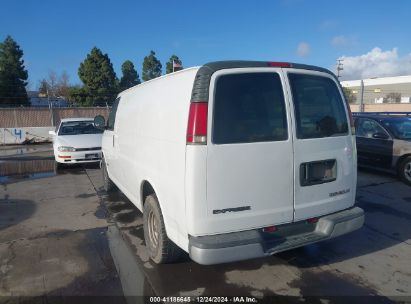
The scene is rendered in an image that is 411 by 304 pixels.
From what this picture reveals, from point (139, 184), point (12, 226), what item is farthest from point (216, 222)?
point (12, 226)

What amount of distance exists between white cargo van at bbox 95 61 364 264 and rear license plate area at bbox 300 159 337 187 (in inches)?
0.4

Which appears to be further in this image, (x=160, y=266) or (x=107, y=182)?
(x=107, y=182)

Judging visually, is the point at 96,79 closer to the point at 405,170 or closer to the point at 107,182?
the point at 107,182

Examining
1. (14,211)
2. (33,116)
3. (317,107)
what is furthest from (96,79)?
(317,107)

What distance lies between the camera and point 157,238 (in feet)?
12.8

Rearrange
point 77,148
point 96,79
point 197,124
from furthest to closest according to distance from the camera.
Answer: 1. point 96,79
2. point 77,148
3. point 197,124

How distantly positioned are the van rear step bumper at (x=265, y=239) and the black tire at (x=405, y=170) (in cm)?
456

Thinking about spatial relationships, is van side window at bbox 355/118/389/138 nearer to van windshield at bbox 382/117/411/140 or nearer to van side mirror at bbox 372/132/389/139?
van side mirror at bbox 372/132/389/139

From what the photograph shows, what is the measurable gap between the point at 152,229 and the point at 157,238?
0.66ft

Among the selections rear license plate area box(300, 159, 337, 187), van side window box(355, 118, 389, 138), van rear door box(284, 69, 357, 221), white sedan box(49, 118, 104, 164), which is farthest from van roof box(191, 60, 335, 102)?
white sedan box(49, 118, 104, 164)

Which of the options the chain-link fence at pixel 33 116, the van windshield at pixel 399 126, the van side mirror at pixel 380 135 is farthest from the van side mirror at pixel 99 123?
the chain-link fence at pixel 33 116

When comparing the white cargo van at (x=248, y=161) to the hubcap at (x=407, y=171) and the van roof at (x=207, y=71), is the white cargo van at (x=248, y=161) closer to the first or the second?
the van roof at (x=207, y=71)

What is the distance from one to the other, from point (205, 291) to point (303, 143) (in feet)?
5.80

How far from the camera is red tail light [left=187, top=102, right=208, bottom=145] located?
2.91 m
